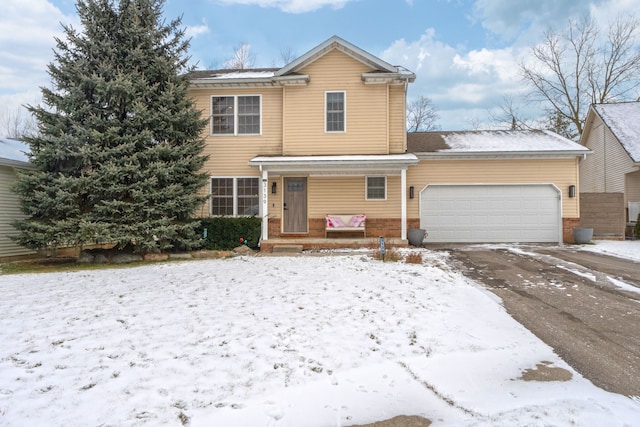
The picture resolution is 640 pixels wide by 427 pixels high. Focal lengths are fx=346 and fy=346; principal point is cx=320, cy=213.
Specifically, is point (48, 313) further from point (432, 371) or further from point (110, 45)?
point (110, 45)

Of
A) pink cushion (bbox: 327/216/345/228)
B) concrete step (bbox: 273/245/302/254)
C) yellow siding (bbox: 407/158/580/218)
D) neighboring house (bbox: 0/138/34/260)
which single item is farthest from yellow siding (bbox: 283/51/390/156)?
neighboring house (bbox: 0/138/34/260)

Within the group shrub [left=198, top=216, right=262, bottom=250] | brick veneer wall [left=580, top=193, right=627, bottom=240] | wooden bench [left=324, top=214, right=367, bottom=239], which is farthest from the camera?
brick veneer wall [left=580, top=193, right=627, bottom=240]

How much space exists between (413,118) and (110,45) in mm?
28488

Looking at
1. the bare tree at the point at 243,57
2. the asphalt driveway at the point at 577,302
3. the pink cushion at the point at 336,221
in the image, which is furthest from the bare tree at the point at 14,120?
the asphalt driveway at the point at 577,302

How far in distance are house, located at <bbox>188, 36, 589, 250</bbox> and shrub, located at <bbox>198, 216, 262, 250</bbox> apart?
2.72 ft

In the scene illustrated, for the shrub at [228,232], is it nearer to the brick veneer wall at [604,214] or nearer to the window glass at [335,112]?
the window glass at [335,112]

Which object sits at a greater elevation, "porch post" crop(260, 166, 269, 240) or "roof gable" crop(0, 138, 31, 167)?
"roof gable" crop(0, 138, 31, 167)

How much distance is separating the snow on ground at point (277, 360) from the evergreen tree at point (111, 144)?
3434 millimetres

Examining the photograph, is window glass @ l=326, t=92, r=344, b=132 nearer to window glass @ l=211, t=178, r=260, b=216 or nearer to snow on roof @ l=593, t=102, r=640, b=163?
window glass @ l=211, t=178, r=260, b=216

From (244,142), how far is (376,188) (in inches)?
199

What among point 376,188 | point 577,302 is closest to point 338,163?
point 376,188

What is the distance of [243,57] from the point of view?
28.5 meters

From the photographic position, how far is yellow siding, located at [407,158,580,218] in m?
12.5

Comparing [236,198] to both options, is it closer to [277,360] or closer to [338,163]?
[338,163]
